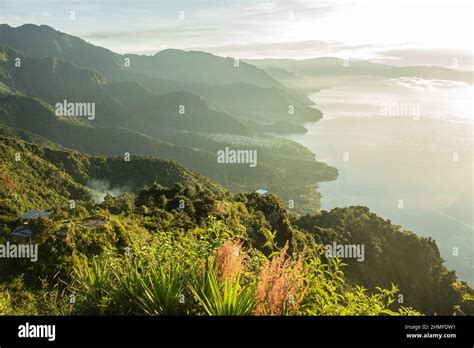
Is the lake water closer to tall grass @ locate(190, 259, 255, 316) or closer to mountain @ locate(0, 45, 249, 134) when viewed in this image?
mountain @ locate(0, 45, 249, 134)

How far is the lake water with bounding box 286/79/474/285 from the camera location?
78250 mm

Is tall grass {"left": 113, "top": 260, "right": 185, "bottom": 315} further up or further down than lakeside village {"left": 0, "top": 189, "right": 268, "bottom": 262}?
further up

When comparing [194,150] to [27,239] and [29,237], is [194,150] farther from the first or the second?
[29,237]

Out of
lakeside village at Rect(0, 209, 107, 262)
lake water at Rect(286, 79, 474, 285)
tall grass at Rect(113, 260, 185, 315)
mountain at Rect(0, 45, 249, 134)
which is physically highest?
mountain at Rect(0, 45, 249, 134)

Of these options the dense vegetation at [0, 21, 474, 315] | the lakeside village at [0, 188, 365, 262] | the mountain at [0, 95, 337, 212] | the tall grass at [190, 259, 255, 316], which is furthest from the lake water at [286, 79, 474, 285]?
the tall grass at [190, 259, 255, 316]

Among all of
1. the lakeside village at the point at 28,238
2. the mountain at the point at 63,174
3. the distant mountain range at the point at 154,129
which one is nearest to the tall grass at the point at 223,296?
the lakeside village at the point at 28,238

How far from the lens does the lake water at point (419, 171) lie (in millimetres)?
78250

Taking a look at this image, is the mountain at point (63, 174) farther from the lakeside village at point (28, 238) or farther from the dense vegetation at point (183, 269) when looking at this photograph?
the lakeside village at point (28, 238)

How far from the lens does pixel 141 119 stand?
559ft

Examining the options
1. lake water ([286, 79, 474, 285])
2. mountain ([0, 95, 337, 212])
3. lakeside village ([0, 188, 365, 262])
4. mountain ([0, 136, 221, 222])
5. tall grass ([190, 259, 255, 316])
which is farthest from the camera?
mountain ([0, 95, 337, 212])

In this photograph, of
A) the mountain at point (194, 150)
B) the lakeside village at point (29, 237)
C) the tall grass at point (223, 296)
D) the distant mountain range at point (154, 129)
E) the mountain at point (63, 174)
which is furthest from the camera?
the distant mountain range at point (154, 129)

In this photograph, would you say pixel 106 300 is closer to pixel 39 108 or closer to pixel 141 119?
pixel 39 108

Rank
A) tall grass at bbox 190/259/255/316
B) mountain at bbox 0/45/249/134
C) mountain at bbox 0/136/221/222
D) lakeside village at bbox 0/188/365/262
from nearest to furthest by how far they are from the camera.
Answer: tall grass at bbox 190/259/255/316 → lakeside village at bbox 0/188/365/262 → mountain at bbox 0/136/221/222 → mountain at bbox 0/45/249/134
